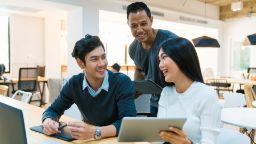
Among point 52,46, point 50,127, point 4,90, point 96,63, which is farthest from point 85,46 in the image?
point 52,46

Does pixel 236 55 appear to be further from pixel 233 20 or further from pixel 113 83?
pixel 113 83

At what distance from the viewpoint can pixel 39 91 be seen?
7672 millimetres

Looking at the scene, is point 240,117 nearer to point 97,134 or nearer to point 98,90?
point 98,90

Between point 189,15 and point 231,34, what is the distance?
2.60 meters

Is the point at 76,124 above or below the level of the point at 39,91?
above

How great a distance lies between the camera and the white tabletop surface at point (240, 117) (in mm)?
2254

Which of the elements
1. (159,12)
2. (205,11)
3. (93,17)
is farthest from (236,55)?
(93,17)

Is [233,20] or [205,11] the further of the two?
[233,20]

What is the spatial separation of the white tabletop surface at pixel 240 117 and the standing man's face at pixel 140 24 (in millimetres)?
1040

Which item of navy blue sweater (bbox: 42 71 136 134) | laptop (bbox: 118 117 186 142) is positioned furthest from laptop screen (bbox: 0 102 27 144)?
navy blue sweater (bbox: 42 71 136 134)

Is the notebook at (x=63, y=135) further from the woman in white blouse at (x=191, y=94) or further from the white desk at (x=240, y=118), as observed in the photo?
the white desk at (x=240, y=118)

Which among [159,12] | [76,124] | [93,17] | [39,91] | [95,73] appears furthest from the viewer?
[39,91]

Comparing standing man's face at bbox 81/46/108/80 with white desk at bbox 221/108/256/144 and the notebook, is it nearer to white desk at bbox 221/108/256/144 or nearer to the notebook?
the notebook

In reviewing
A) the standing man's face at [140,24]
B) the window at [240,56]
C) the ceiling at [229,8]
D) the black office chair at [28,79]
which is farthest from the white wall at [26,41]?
the standing man's face at [140,24]
